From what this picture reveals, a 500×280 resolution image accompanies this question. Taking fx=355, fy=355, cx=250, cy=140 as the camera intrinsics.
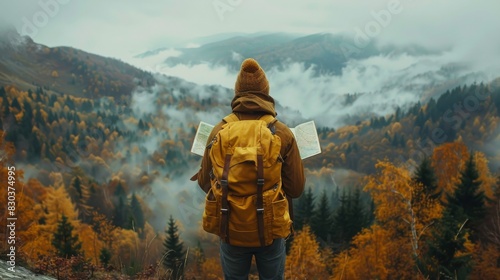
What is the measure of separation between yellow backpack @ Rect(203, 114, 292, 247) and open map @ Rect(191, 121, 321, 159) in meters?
0.44

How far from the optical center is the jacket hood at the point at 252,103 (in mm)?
2656

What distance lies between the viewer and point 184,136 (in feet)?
486

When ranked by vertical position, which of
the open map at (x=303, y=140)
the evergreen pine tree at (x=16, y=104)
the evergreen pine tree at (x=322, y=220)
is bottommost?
the evergreen pine tree at (x=322, y=220)

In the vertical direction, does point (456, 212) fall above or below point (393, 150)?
above

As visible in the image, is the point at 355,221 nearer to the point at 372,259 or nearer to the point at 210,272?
the point at 372,259

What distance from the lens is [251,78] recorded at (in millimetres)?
2742

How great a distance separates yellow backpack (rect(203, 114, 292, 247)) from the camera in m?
2.44

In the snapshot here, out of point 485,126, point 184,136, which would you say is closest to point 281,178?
point 485,126

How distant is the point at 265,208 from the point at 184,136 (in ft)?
487

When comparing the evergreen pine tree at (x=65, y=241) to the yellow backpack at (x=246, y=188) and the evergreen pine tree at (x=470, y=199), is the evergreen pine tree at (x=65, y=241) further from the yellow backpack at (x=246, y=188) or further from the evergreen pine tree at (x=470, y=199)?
the evergreen pine tree at (x=470, y=199)

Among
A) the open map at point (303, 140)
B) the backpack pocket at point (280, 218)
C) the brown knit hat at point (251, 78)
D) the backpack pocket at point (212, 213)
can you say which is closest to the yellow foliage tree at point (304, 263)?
the backpack pocket at point (280, 218)

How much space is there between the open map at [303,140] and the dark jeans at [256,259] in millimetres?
748

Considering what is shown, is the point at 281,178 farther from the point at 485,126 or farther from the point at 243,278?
the point at 485,126

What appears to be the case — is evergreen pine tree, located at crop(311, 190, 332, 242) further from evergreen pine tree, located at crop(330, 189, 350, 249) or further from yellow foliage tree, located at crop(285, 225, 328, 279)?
yellow foliage tree, located at crop(285, 225, 328, 279)
